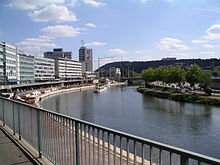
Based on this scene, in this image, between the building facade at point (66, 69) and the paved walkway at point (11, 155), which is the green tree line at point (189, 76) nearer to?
the paved walkway at point (11, 155)

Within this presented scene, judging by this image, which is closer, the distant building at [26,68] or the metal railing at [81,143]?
the metal railing at [81,143]

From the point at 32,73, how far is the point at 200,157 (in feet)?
384

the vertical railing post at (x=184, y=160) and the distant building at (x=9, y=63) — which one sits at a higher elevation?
the distant building at (x=9, y=63)

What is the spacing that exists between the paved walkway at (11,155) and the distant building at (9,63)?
255 feet

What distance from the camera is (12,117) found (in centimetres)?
892

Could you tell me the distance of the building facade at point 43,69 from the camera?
120 metres

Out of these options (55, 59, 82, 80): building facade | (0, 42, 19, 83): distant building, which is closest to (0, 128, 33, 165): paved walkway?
(0, 42, 19, 83): distant building

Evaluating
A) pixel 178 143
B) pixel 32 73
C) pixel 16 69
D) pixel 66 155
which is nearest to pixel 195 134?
pixel 178 143

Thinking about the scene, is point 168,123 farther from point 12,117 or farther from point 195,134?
point 12,117

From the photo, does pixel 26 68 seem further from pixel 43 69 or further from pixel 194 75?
pixel 194 75

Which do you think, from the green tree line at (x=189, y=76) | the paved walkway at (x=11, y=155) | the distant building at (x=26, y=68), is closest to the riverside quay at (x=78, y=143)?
the paved walkway at (x=11, y=155)

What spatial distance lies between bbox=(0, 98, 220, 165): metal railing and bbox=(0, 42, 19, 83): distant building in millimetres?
78722

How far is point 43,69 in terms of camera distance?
12800 cm

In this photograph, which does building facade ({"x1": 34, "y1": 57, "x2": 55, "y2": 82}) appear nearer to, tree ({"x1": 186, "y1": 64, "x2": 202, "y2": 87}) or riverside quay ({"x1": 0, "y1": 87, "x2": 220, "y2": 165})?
tree ({"x1": 186, "y1": 64, "x2": 202, "y2": 87})
